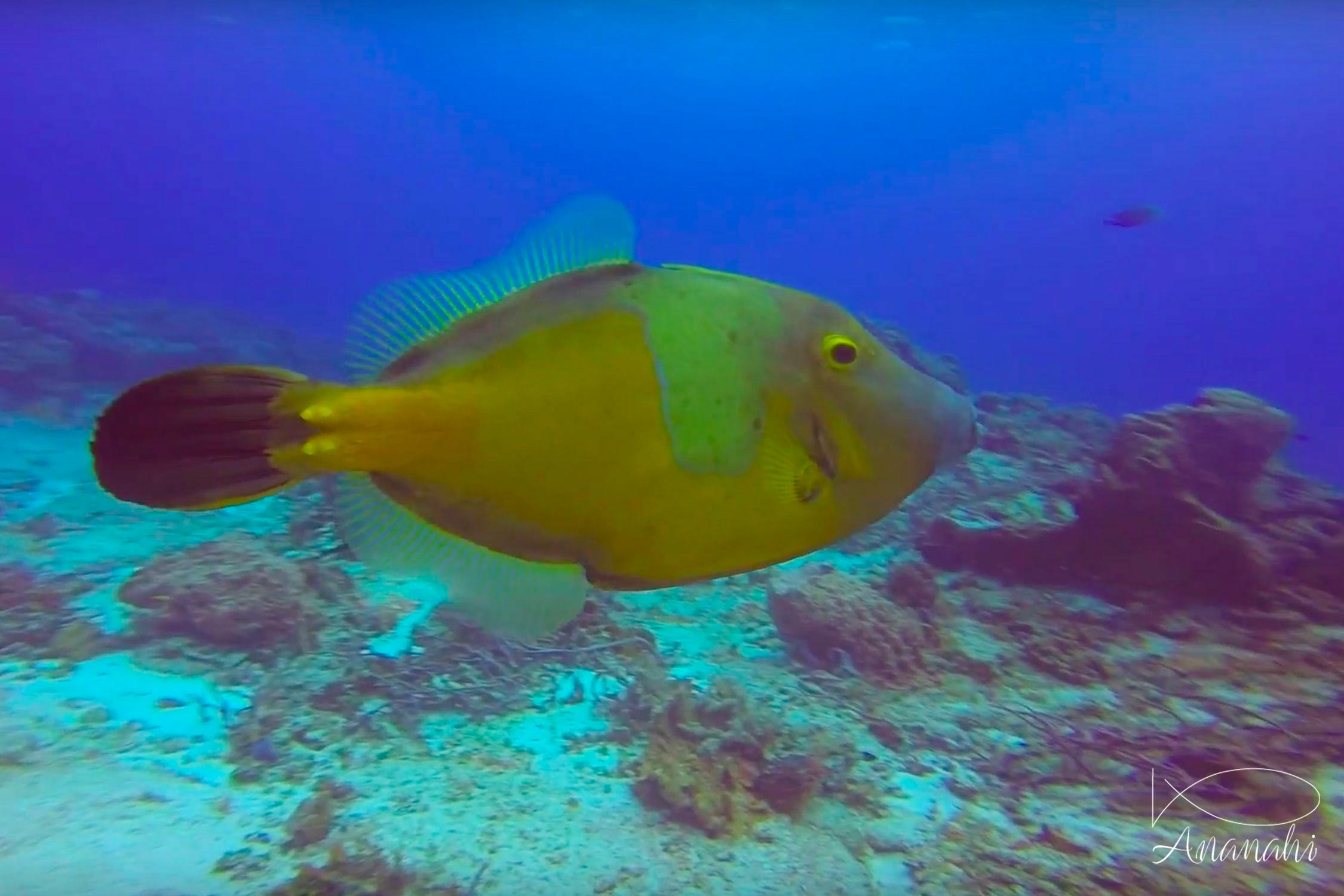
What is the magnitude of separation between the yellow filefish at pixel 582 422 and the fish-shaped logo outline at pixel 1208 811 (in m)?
2.97

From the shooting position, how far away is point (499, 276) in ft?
4.52

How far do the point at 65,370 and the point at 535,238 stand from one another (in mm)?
14299

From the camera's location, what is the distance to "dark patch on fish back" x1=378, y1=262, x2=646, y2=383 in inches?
49.4

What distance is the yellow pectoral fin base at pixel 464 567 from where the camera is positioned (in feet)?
4.56

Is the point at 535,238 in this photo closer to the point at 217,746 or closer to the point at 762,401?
the point at 762,401

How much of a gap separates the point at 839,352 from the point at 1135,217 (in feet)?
46.7

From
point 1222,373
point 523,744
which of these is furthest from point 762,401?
point 1222,373

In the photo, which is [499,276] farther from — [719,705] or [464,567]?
[719,705]

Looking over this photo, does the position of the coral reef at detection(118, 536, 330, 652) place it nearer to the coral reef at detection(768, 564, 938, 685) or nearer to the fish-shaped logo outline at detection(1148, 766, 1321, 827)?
the coral reef at detection(768, 564, 938, 685)

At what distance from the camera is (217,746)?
11.0 feet

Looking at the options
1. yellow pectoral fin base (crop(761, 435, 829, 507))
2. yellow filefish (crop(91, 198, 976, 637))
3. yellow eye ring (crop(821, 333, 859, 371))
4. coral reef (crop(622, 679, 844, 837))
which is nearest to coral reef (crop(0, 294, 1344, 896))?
coral reef (crop(622, 679, 844, 837))

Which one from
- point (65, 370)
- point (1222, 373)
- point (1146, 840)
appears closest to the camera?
point (1146, 840)

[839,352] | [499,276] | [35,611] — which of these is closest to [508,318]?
[499,276]

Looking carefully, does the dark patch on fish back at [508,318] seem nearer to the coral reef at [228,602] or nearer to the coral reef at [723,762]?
the coral reef at [723,762]
